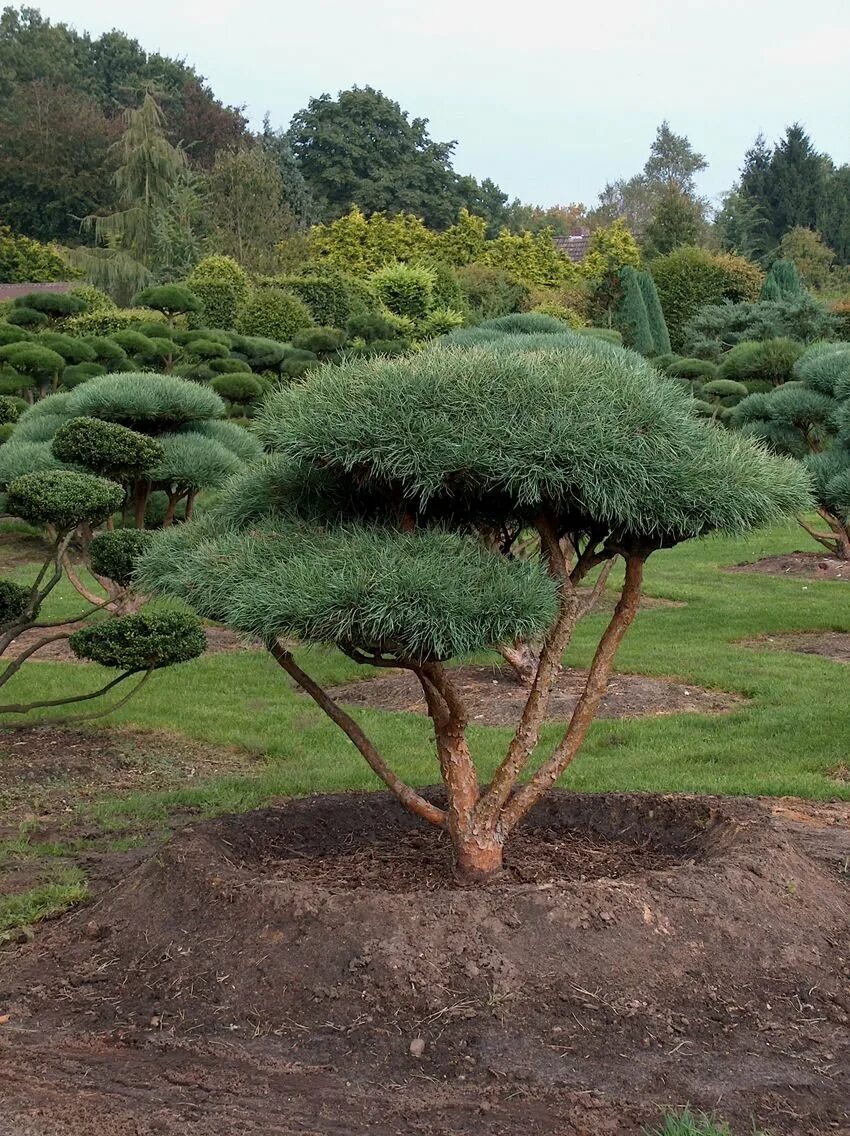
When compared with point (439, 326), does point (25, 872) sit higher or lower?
lower

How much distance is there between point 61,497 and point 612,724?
12.8 ft

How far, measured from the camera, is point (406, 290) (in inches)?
1129

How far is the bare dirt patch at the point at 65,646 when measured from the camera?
427 inches

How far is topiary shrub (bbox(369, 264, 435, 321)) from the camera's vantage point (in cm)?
2853

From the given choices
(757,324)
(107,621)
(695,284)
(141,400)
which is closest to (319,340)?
(141,400)

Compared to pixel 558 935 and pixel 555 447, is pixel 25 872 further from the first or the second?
pixel 555 447

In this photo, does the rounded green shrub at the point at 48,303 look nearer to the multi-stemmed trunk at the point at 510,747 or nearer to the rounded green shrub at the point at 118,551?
the rounded green shrub at the point at 118,551

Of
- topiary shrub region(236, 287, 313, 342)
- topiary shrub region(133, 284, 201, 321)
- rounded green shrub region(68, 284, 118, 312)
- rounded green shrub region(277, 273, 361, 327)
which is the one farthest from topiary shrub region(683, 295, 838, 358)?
topiary shrub region(133, 284, 201, 321)

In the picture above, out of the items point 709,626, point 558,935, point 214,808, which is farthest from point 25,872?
point 709,626

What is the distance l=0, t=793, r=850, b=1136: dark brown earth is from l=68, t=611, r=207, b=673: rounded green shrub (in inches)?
78.4

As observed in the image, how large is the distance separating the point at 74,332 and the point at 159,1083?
19.9 meters

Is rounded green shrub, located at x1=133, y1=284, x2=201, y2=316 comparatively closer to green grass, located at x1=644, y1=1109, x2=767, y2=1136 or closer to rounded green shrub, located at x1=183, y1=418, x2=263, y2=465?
rounded green shrub, located at x1=183, y1=418, x2=263, y2=465

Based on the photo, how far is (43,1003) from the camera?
4023 millimetres

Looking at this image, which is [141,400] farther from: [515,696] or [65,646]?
[515,696]
